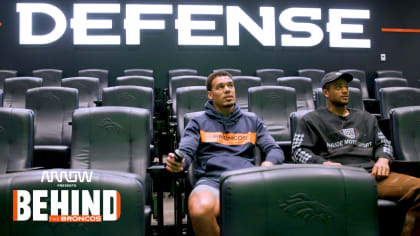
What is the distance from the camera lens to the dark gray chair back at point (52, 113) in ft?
8.40

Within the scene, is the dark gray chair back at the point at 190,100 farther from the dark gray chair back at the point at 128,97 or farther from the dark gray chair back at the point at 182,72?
the dark gray chair back at the point at 182,72

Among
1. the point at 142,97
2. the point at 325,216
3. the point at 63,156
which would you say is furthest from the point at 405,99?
the point at 63,156

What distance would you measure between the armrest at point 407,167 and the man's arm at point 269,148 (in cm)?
58

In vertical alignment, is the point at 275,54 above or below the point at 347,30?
below

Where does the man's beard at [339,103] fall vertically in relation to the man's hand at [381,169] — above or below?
above

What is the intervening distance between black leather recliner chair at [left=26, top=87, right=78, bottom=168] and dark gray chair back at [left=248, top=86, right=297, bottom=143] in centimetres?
149

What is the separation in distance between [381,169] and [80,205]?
4.69ft

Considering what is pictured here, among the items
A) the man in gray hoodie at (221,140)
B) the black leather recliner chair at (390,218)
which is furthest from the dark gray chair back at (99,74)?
the black leather recliner chair at (390,218)

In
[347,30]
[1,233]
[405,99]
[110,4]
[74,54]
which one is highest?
[110,4]

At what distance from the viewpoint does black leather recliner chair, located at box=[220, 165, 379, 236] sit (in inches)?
34.8

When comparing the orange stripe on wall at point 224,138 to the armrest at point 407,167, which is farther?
the orange stripe on wall at point 224,138

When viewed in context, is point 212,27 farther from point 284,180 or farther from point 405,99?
point 284,180

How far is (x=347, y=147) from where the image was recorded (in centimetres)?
182

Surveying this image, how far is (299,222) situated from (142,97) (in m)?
2.25
